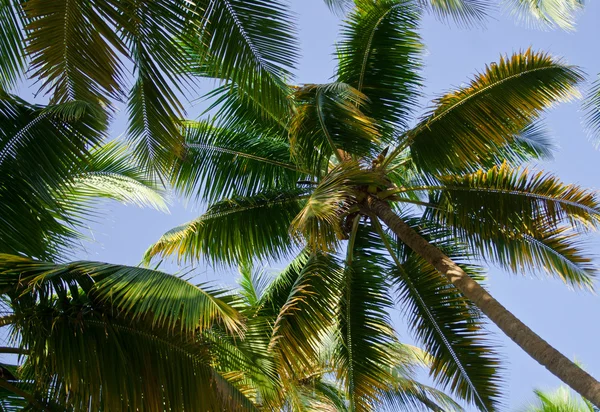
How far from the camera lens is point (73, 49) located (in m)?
6.17

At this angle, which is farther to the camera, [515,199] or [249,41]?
[515,199]

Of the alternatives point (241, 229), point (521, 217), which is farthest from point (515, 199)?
point (241, 229)

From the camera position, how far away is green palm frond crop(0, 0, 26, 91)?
670cm

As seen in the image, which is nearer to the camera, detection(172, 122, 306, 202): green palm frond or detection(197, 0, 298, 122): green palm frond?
detection(197, 0, 298, 122): green palm frond

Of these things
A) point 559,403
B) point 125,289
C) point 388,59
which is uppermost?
point 388,59

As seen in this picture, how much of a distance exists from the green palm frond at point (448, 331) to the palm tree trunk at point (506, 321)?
A: 717mm

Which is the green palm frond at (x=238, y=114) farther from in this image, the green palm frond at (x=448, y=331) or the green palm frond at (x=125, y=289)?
the green palm frond at (x=125, y=289)

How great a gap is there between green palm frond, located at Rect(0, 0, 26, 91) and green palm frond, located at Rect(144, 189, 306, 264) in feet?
11.0

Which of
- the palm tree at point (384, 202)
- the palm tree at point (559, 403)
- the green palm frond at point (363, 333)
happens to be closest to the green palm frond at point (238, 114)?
the palm tree at point (384, 202)

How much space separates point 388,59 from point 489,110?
6.23 ft

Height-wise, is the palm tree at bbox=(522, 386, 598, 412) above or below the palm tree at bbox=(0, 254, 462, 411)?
above

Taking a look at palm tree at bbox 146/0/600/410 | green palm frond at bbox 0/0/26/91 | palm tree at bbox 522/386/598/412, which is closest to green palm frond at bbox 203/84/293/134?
palm tree at bbox 146/0/600/410

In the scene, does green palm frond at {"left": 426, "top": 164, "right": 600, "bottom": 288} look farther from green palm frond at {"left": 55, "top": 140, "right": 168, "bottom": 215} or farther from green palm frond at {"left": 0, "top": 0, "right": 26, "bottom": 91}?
green palm frond at {"left": 0, "top": 0, "right": 26, "bottom": 91}

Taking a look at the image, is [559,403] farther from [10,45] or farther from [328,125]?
[10,45]
